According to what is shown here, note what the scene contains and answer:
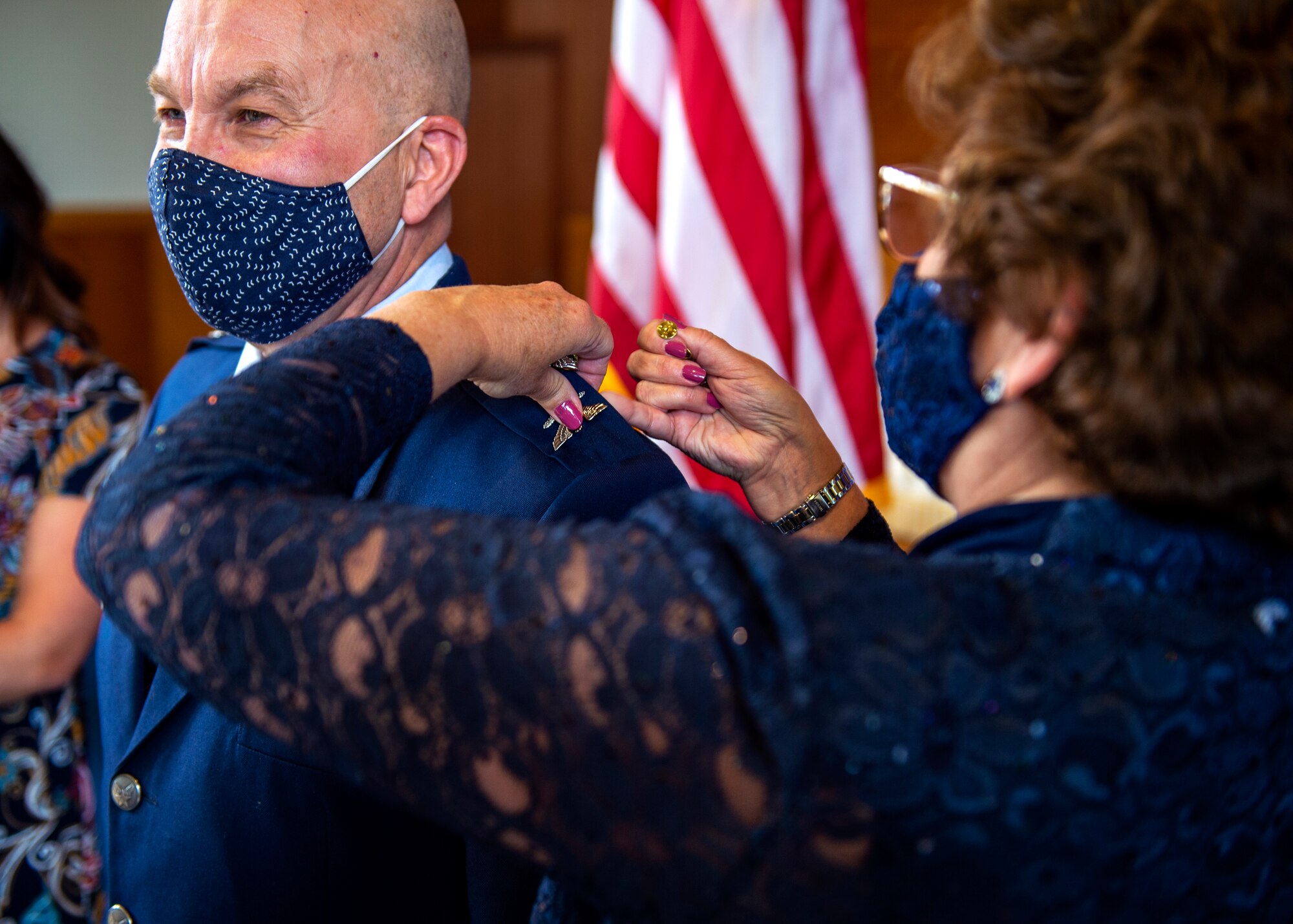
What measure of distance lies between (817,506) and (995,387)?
0.46 metres

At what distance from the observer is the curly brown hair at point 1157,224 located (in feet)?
1.96

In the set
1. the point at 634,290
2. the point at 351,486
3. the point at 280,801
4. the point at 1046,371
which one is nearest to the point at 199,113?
the point at 351,486

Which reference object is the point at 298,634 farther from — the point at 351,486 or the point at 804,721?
the point at 804,721

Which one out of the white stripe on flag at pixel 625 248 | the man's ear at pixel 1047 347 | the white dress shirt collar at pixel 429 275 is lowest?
the white stripe on flag at pixel 625 248

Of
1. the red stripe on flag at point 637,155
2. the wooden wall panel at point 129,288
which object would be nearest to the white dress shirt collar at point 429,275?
the red stripe on flag at point 637,155

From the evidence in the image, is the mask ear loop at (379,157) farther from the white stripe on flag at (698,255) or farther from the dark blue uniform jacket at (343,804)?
the white stripe on flag at (698,255)

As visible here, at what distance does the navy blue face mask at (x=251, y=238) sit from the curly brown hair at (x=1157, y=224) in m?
0.77

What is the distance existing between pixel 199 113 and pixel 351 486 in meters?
0.63

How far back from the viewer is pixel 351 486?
0.80 meters

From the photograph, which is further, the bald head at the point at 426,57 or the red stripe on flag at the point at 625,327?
the red stripe on flag at the point at 625,327

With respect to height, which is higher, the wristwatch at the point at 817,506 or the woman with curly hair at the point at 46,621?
the wristwatch at the point at 817,506

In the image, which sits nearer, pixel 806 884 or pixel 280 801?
pixel 806 884

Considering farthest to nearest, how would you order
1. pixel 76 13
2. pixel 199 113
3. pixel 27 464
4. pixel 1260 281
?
pixel 76 13 < pixel 27 464 < pixel 199 113 < pixel 1260 281

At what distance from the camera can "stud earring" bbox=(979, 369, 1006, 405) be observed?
0.75m
